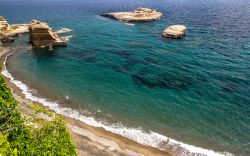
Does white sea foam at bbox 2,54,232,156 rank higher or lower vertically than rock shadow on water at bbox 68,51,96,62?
lower

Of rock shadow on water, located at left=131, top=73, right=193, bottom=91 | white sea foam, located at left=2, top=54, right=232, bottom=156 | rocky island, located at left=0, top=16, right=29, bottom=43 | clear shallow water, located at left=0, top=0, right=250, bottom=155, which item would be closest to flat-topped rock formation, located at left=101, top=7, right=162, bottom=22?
clear shallow water, located at left=0, top=0, right=250, bottom=155

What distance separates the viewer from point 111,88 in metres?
41.4

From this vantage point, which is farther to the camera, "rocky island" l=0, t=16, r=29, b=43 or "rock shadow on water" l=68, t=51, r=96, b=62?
"rocky island" l=0, t=16, r=29, b=43

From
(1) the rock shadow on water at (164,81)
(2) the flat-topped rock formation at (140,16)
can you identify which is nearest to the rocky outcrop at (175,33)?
(1) the rock shadow on water at (164,81)

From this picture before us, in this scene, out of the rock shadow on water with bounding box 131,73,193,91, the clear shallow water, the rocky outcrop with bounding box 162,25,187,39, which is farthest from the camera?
the rocky outcrop with bounding box 162,25,187,39

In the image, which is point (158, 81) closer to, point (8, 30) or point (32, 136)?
point (32, 136)

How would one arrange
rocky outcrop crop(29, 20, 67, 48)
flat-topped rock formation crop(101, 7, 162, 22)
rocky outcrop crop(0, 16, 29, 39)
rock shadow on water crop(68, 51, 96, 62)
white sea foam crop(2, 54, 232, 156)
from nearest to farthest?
white sea foam crop(2, 54, 232, 156) → rock shadow on water crop(68, 51, 96, 62) → rocky outcrop crop(29, 20, 67, 48) → rocky outcrop crop(0, 16, 29, 39) → flat-topped rock formation crop(101, 7, 162, 22)

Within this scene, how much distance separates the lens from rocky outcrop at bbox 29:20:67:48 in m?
63.7

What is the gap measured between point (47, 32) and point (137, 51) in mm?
25051

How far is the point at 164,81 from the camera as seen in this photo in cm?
4356

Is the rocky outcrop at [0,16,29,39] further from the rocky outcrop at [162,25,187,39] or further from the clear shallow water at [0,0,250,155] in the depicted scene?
the rocky outcrop at [162,25,187,39]

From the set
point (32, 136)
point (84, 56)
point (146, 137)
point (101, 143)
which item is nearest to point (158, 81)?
point (146, 137)

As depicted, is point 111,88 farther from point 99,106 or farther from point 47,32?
point 47,32

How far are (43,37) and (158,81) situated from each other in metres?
37.9
